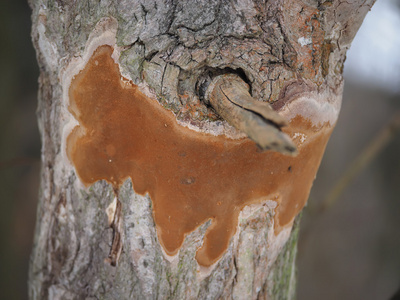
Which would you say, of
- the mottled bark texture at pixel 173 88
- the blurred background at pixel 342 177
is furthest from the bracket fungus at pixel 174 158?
the blurred background at pixel 342 177

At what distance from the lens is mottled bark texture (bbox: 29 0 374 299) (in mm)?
656

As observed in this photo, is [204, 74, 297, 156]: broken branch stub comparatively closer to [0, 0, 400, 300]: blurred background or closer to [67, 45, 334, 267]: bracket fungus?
[67, 45, 334, 267]: bracket fungus

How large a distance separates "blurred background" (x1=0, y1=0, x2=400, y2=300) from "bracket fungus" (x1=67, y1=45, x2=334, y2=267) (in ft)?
3.00

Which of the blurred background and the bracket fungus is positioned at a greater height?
the blurred background

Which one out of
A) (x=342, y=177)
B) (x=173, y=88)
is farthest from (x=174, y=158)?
(x=342, y=177)

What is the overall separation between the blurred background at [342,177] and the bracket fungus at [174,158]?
91cm

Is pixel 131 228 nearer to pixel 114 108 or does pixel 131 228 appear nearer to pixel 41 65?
pixel 114 108

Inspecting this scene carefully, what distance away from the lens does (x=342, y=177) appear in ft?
7.08

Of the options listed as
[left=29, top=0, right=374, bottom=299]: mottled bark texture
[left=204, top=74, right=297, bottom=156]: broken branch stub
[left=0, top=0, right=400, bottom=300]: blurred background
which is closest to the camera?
[left=204, top=74, right=297, bottom=156]: broken branch stub

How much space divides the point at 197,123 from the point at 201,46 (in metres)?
0.14

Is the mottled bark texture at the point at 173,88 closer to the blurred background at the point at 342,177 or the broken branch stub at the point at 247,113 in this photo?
the broken branch stub at the point at 247,113

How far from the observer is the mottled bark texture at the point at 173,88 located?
2.15ft

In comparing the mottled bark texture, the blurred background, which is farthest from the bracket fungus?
the blurred background

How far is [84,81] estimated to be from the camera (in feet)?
2.32
